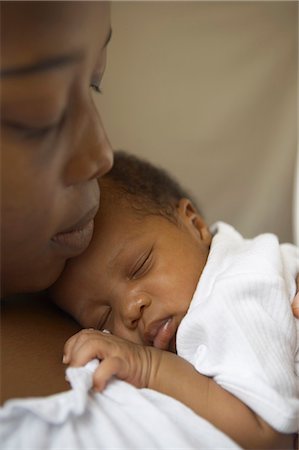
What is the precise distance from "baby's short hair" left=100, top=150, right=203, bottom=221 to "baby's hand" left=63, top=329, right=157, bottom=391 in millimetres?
250

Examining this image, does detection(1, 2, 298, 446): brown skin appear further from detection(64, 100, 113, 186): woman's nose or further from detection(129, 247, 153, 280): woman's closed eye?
detection(129, 247, 153, 280): woman's closed eye

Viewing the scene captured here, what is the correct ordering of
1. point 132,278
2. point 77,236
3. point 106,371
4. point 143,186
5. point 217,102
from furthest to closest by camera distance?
1. point 217,102
2. point 143,186
3. point 132,278
4. point 77,236
5. point 106,371

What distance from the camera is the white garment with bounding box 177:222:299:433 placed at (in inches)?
25.0

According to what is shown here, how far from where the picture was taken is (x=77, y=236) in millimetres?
712

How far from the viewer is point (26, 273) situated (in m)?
0.66

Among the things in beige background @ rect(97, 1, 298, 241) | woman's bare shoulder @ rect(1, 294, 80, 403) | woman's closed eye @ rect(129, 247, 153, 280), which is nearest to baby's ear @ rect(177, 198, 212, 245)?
woman's closed eye @ rect(129, 247, 153, 280)

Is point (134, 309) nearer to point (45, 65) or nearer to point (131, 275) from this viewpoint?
point (131, 275)

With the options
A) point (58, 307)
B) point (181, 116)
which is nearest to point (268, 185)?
point (181, 116)

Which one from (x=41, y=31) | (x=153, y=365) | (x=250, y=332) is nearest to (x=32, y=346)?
(x=153, y=365)

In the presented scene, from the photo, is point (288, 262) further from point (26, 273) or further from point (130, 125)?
point (130, 125)

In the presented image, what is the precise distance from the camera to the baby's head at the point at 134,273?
78 cm

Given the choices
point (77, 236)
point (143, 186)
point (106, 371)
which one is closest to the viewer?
point (106, 371)

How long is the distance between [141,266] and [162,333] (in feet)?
0.34

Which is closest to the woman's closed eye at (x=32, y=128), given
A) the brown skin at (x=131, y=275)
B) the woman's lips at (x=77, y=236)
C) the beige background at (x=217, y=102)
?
the woman's lips at (x=77, y=236)
